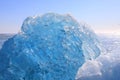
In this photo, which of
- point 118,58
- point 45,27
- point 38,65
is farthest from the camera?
point 45,27

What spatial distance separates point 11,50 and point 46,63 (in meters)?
0.89

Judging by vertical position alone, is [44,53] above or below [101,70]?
above

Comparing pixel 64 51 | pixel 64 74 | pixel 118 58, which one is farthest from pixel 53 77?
pixel 118 58

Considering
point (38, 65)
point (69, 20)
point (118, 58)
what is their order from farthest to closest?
point (69, 20), point (118, 58), point (38, 65)

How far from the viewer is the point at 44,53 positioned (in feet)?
18.0

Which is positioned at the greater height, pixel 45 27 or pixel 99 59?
pixel 45 27

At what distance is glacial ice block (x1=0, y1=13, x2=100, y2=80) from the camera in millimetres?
5355

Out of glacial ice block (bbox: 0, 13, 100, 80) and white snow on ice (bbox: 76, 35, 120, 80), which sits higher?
glacial ice block (bbox: 0, 13, 100, 80)

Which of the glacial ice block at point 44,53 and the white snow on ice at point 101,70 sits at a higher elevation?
the glacial ice block at point 44,53

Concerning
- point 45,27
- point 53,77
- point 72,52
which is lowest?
point 53,77

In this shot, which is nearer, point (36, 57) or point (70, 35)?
point (36, 57)

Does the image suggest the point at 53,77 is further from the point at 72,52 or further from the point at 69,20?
the point at 69,20

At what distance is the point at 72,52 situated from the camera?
573 centimetres

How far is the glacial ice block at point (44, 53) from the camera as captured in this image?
17.6 ft
